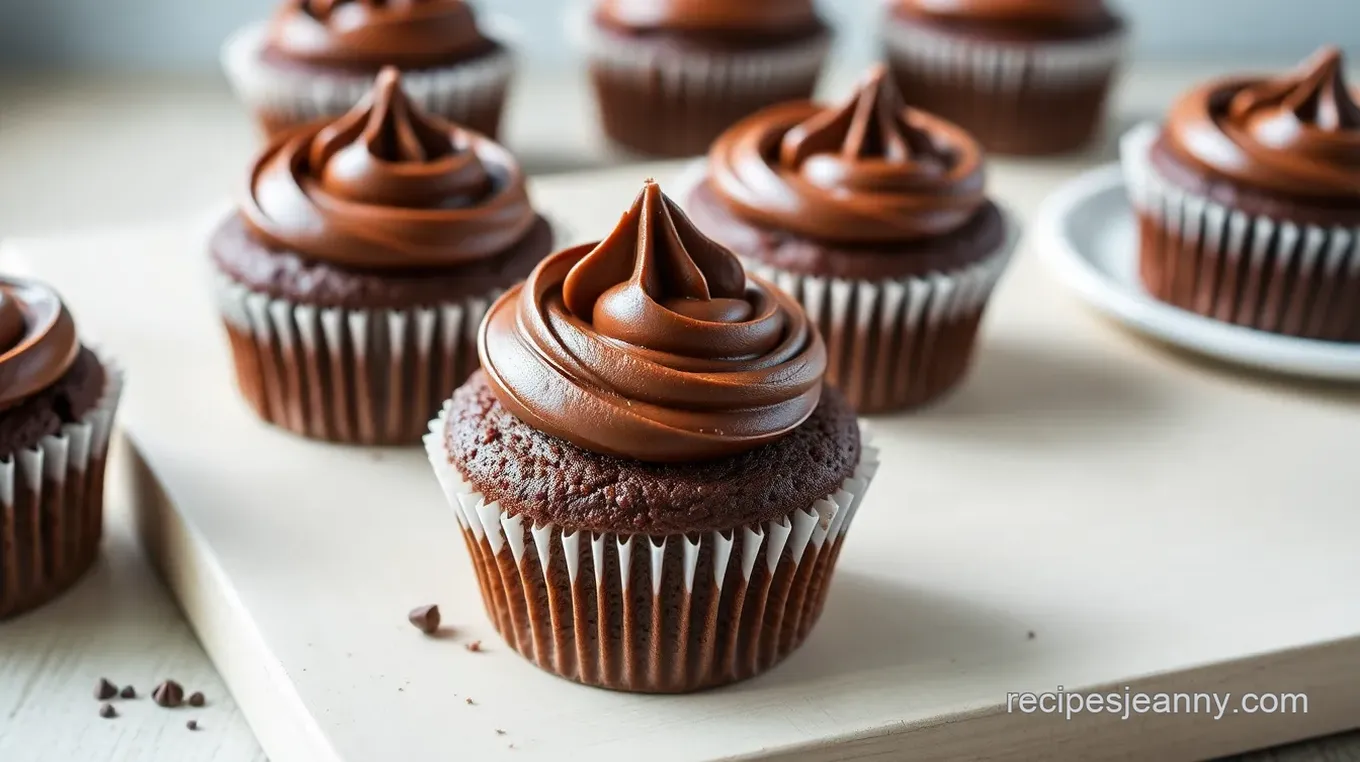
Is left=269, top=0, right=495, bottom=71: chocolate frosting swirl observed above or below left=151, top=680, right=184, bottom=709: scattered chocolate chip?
above

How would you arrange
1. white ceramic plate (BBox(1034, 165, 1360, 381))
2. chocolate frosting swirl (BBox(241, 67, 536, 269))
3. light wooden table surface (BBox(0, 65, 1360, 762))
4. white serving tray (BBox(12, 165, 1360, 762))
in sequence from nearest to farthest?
white serving tray (BBox(12, 165, 1360, 762)) < light wooden table surface (BBox(0, 65, 1360, 762)) < chocolate frosting swirl (BBox(241, 67, 536, 269)) < white ceramic plate (BBox(1034, 165, 1360, 381))

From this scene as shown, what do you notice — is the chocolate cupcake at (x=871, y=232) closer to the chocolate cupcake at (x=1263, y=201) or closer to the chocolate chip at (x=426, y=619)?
the chocolate cupcake at (x=1263, y=201)

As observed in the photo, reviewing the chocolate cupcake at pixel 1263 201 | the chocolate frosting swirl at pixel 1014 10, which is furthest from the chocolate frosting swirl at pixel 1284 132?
the chocolate frosting swirl at pixel 1014 10

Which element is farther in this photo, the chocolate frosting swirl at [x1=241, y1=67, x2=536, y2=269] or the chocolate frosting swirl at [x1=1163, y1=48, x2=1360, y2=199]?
the chocolate frosting swirl at [x1=1163, y1=48, x2=1360, y2=199]

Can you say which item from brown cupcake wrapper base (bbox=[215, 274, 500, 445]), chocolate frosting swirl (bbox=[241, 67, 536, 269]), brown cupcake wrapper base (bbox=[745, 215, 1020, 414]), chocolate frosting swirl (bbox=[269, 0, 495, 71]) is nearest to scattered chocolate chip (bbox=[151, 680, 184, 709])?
brown cupcake wrapper base (bbox=[215, 274, 500, 445])

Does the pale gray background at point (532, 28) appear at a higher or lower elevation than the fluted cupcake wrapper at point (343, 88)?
lower

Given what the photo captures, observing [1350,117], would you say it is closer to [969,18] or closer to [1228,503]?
[1228,503]

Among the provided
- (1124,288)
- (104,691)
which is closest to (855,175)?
(1124,288)

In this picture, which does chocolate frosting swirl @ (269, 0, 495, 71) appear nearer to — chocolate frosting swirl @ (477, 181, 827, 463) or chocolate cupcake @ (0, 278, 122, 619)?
chocolate cupcake @ (0, 278, 122, 619)

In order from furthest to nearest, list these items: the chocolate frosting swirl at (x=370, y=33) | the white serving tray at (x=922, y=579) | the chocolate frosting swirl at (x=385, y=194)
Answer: the chocolate frosting swirl at (x=370, y=33), the chocolate frosting swirl at (x=385, y=194), the white serving tray at (x=922, y=579)
